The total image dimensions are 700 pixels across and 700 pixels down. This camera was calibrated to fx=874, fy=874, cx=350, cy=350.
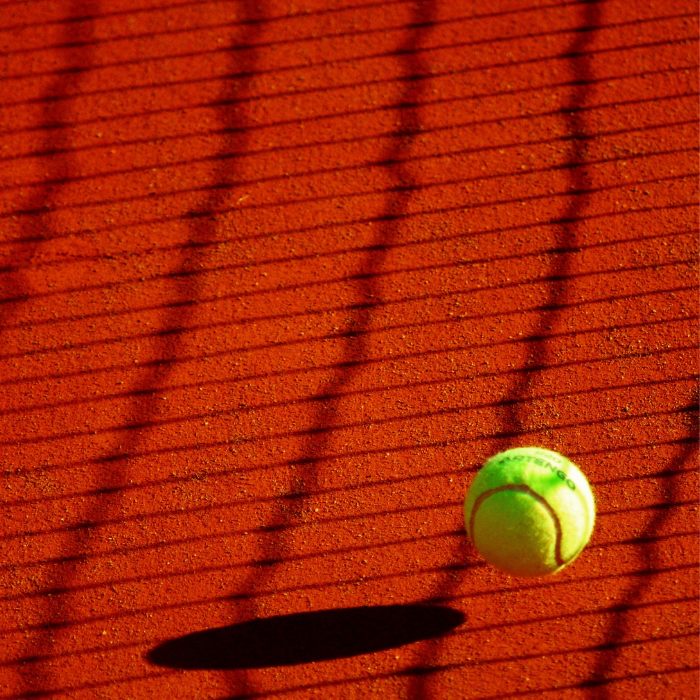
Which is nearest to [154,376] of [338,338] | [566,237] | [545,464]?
[338,338]

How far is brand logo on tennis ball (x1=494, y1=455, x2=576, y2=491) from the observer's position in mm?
3348

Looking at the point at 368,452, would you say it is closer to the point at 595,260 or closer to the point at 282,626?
the point at 282,626

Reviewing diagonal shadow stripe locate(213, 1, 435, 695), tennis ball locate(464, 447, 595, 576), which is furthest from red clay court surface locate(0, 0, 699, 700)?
tennis ball locate(464, 447, 595, 576)

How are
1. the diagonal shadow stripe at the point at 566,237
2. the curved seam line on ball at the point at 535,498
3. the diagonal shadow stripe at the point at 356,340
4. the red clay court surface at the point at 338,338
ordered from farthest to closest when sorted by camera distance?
the diagonal shadow stripe at the point at 566,237, the diagonal shadow stripe at the point at 356,340, the red clay court surface at the point at 338,338, the curved seam line on ball at the point at 535,498

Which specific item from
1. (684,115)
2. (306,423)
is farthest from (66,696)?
(684,115)

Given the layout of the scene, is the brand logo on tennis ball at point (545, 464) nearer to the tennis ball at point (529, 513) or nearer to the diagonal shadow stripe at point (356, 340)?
the tennis ball at point (529, 513)

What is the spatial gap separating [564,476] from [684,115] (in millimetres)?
2607

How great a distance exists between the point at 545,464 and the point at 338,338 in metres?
1.36

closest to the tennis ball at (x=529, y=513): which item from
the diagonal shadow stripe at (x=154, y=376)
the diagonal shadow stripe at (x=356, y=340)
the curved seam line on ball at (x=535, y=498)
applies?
the curved seam line on ball at (x=535, y=498)

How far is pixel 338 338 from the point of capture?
4.34 meters

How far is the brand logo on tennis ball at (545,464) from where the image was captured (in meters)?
3.35

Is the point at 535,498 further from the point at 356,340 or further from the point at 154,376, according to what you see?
the point at 154,376

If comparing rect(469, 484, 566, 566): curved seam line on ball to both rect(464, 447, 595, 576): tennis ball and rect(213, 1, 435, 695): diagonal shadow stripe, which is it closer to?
rect(464, 447, 595, 576): tennis ball

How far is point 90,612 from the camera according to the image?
12.3 ft
